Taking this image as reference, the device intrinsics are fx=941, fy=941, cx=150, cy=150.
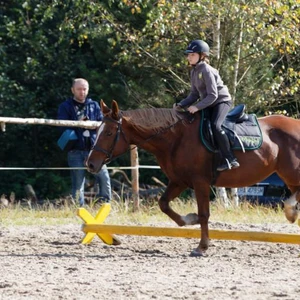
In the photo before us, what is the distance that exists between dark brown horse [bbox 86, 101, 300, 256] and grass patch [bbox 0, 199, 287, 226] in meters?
2.66

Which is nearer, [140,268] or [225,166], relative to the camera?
[140,268]

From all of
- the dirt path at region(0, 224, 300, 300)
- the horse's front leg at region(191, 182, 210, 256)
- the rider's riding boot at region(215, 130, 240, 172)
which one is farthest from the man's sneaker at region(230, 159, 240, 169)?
the dirt path at region(0, 224, 300, 300)

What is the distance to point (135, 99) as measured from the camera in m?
19.0

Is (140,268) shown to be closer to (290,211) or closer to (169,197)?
(169,197)

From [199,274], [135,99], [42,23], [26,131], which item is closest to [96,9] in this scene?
[135,99]

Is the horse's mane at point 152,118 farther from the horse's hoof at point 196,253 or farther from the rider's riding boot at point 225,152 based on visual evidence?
the horse's hoof at point 196,253

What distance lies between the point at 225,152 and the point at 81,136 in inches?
174

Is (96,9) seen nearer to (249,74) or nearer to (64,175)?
(249,74)

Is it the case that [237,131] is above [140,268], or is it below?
above

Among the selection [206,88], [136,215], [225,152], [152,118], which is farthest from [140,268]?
[136,215]

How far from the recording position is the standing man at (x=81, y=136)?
14609mm

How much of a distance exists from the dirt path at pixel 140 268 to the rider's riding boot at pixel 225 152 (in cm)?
99

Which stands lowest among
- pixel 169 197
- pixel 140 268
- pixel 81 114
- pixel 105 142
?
pixel 140 268

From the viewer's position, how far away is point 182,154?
35.0ft
